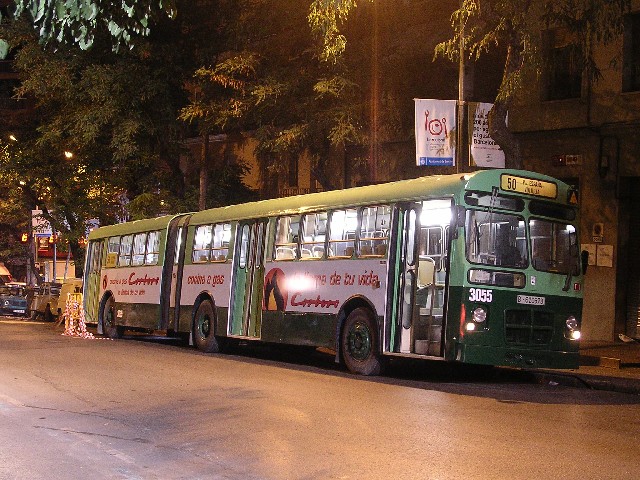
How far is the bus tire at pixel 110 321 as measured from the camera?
27.0 meters

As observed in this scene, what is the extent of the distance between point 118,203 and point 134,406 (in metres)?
27.2

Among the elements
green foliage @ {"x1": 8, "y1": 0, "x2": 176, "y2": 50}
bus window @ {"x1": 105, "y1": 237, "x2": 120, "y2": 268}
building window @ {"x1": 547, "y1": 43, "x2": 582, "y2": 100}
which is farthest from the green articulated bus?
building window @ {"x1": 547, "y1": 43, "x2": 582, "y2": 100}

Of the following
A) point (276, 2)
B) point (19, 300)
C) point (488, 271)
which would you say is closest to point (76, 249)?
point (19, 300)

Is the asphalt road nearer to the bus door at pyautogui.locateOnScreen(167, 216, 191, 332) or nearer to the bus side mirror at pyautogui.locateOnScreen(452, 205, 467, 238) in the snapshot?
the bus side mirror at pyautogui.locateOnScreen(452, 205, 467, 238)

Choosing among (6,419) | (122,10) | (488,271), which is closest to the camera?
(122,10)

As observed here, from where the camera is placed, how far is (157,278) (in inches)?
956

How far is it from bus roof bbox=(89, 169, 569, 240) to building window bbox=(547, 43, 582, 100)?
27.2 ft

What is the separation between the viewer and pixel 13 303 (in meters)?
43.8

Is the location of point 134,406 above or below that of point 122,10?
below

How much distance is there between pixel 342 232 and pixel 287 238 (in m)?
1.94

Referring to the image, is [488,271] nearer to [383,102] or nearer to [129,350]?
[129,350]

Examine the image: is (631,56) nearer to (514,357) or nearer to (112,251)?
(514,357)

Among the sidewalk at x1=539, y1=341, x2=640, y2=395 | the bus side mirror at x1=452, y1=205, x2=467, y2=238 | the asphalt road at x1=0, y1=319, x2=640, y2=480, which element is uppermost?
the bus side mirror at x1=452, y1=205, x2=467, y2=238

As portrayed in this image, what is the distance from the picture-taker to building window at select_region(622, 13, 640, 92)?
22891 millimetres
